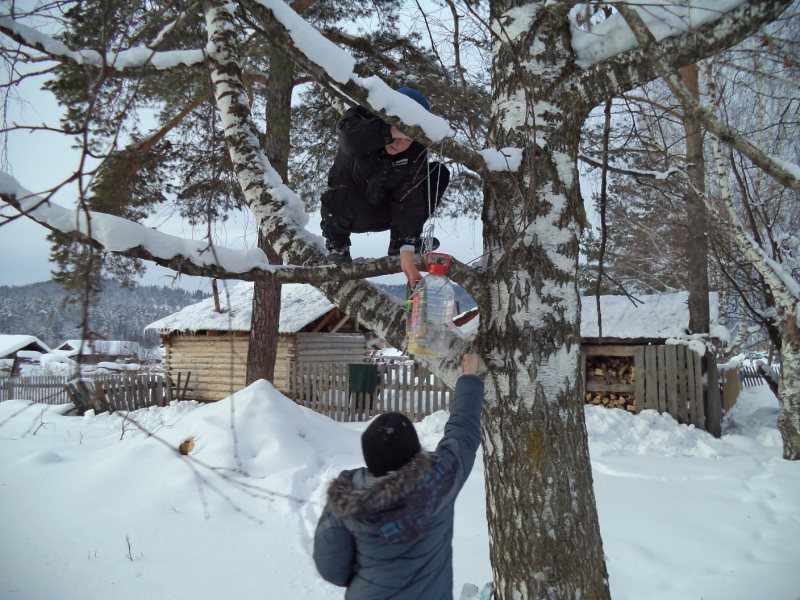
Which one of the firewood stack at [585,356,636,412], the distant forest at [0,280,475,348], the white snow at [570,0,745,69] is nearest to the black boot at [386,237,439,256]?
the distant forest at [0,280,475,348]

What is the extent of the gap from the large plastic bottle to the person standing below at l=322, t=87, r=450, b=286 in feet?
0.84

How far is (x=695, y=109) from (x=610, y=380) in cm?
933

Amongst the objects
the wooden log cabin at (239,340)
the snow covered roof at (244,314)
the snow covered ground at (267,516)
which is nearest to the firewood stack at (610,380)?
the snow covered ground at (267,516)

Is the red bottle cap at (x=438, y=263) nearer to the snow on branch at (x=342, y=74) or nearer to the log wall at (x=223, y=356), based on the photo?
the snow on branch at (x=342, y=74)

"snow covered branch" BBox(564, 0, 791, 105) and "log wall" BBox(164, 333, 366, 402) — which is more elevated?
"snow covered branch" BBox(564, 0, 791, 105)

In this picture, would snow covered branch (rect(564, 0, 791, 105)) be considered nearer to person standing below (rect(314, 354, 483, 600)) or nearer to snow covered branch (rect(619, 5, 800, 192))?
snow covered branch (rect(619, 5, 800, 192))

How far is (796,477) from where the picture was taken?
5.99 meters

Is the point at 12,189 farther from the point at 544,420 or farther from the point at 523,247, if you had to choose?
the point at 544,420

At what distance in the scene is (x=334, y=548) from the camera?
6.10 feet

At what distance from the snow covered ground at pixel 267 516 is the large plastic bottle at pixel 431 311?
2.80 ft

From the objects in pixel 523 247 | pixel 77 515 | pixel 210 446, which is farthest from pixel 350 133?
pixel 210 446

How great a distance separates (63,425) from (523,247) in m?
11.2

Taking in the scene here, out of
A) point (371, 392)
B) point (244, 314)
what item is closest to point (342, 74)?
point (371, 392)

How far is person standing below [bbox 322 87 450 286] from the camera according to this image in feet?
7.97
